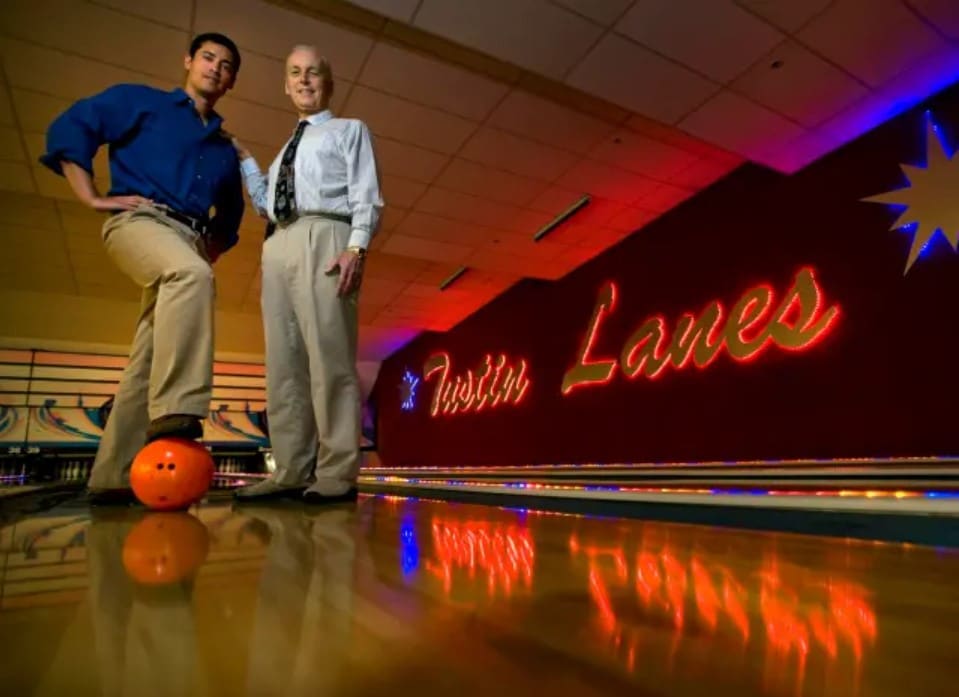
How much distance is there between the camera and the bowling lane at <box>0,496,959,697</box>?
332mm

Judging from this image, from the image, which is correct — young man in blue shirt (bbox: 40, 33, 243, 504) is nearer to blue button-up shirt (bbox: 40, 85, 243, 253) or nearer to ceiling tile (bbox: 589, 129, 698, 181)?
blue button-up shirt (bbox: 40, 85, 243, 253)

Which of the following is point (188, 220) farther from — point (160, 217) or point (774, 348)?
point (774, 348)

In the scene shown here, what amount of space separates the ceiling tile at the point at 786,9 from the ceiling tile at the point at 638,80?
0.51m

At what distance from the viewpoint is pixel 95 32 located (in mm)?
3205

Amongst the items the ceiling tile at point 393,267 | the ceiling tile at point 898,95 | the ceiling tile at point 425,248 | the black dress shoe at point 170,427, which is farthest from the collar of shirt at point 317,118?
the ceiling tile at point 393,267

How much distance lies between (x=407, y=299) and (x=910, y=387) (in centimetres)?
651

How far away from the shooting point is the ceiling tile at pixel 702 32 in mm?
3014

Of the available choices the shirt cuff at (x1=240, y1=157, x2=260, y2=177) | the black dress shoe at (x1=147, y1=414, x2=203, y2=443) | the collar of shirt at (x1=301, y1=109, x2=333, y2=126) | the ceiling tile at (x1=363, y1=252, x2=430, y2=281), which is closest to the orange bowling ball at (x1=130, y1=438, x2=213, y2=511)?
the black dress shoe at (x1=147, y1=414, x2=203, y2=443)

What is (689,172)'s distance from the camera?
4.96 m

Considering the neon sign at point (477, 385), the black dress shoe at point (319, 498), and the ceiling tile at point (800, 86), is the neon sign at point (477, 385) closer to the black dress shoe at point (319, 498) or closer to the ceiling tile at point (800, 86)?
the ceiling tile at point (800, 86)

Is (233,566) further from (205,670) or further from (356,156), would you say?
(356,156)

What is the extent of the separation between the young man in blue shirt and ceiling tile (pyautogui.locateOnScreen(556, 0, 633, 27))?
2067 millimetres

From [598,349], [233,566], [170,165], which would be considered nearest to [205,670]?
[233,566]

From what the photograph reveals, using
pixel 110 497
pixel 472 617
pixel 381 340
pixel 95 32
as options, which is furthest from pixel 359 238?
pixel 381 340
